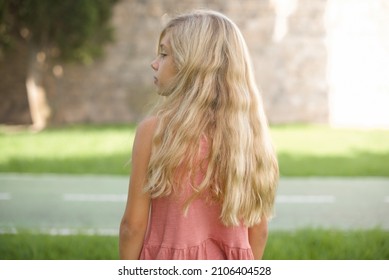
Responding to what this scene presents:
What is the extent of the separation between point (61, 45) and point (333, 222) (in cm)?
974

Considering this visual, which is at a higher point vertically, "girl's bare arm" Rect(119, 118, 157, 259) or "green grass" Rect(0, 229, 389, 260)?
"girl's bare arm" Rect(119, 118, 157, 259)

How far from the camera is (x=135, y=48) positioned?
1577 centimetres

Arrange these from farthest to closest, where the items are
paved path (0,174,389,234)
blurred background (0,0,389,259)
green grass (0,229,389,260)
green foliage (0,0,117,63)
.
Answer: green foliage (0,0,117,63)
blurred background (0,0,389,259)
paved path (0,174,389,234)
green grass (0,229,389,260)

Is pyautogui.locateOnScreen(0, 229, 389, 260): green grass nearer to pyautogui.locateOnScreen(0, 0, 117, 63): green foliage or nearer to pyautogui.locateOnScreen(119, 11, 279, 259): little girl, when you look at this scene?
pyautogui.locateOnScreen(119, 11, 279, 259): little girl

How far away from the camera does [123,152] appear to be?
9.95 metres

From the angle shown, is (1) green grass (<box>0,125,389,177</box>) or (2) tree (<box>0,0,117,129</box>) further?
(2) tree (<box>0,0,117,129</box>)

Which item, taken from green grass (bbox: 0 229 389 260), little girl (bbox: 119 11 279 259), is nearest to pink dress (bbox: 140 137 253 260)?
little girl (bbox: 119 11 279 259)

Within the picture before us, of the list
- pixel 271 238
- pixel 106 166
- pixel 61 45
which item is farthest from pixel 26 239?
pixel 61 45

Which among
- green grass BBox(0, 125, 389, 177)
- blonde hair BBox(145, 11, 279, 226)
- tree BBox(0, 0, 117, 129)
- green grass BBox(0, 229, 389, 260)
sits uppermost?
blonde hair BBox(145, 11, 279, 226)

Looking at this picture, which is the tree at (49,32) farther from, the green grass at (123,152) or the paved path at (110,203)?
the paved path at (110,203)

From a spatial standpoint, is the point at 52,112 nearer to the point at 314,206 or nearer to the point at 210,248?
the point at 314,206

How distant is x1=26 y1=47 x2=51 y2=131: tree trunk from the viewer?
14721 mm

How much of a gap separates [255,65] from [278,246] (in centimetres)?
1178

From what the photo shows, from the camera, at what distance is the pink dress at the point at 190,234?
218 centimetres
